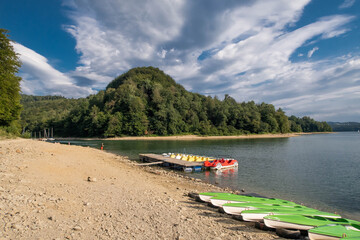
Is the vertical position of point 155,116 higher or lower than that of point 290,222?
higher

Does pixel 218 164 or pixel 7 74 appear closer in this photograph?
pixel 218 164

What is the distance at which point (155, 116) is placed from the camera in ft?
314

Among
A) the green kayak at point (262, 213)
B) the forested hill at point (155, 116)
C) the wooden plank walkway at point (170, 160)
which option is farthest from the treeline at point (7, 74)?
the forested hill at point (155, 116)

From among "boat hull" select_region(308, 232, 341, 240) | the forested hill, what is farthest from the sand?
the forested hill

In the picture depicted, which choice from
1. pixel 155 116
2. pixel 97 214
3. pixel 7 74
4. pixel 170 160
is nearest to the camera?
pixel 97 214

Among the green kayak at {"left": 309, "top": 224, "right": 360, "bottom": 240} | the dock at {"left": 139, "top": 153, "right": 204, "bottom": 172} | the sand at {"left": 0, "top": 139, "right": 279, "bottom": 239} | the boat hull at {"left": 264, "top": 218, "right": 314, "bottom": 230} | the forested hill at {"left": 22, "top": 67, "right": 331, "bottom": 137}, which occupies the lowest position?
the dock at {"left": 139, "top": 153, "right": 204, "bottom": 172}

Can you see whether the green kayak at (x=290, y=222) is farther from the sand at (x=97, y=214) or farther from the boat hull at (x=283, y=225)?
the sand at (x=97, y=214)

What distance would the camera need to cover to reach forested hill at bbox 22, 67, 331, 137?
91.1 meters

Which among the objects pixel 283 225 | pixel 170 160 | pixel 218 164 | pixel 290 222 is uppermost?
pixel 290 222

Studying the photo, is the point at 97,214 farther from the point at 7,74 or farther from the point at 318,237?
A: the point at 7,74

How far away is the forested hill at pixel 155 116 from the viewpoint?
91.1 metres

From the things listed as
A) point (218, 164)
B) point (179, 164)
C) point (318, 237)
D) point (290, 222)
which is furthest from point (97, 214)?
point (218, 164)

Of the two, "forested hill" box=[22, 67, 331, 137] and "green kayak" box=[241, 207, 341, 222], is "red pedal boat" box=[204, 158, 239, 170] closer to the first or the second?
"green kayak" box=[241, 207, 341, 222]

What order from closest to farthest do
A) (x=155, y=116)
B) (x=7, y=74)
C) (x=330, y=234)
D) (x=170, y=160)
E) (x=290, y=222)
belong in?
(x=330, y=234), (x=290, y=222), (x=170, y=160), (x=7, y=74), (x=155, y=116)
